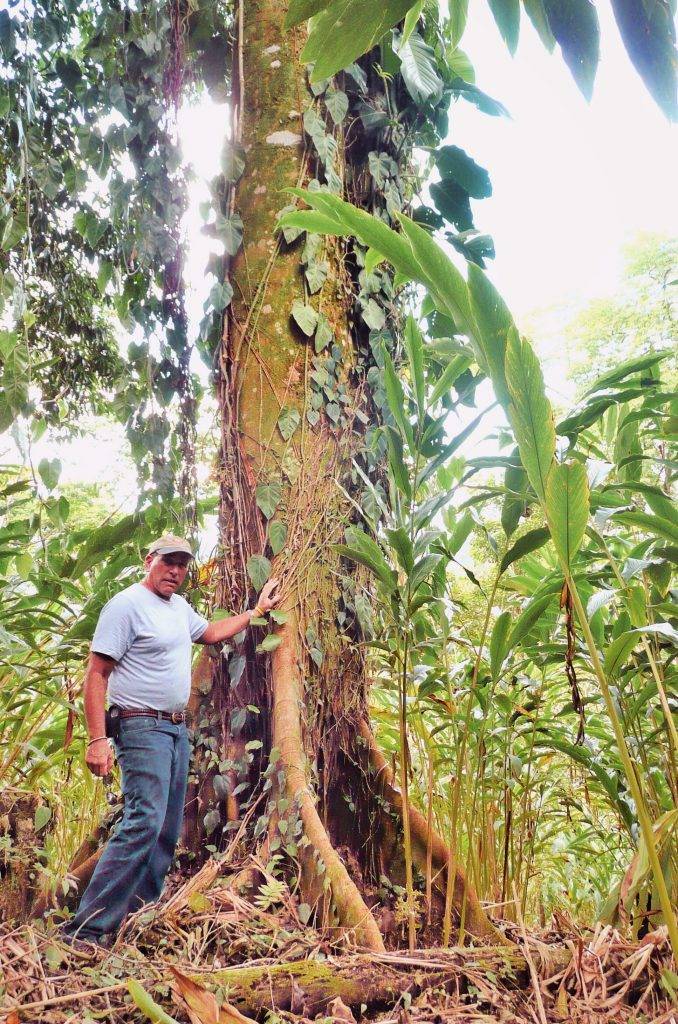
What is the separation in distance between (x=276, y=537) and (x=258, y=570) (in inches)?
4.4

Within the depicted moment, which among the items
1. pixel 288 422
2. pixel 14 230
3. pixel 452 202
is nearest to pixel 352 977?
pixel 288 422

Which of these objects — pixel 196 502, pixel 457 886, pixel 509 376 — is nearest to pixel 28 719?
pixel 196 502

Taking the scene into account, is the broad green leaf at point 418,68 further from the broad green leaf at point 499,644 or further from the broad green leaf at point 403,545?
the broad green leaf at point 499,644

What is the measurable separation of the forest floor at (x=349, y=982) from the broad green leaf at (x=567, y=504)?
0.75 metres

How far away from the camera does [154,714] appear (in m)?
2.18

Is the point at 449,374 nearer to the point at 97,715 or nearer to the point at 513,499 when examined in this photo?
the point at 513,499

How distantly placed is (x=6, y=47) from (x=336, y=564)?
1.93 meters

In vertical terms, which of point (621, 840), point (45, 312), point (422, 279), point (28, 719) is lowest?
point (621, 840)

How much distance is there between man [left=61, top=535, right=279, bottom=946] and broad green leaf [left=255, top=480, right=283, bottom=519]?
217 millimetres

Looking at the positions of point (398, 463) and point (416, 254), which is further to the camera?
point (398, 463)

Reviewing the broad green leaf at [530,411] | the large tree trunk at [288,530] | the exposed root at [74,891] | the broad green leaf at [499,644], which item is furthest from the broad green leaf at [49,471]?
the broad green leaf at [530,411]

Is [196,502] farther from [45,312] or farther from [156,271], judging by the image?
[45,312]

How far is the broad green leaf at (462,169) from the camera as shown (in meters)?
2.96

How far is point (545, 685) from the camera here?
2.28 metres
